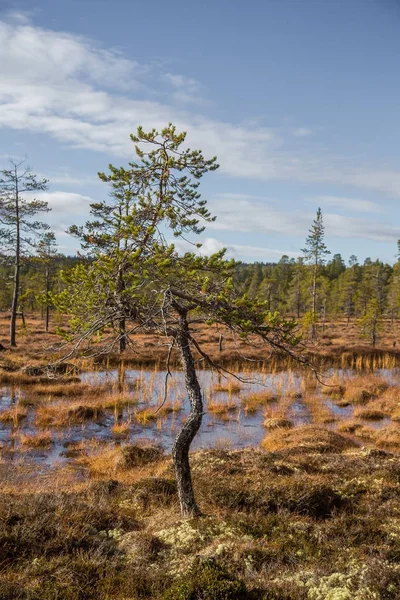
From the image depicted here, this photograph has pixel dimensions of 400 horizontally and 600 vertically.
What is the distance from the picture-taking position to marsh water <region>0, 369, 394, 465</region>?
48.8 feet

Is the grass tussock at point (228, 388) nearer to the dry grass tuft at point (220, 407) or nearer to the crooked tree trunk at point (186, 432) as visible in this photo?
the dry grass tuft at point (220, 407)

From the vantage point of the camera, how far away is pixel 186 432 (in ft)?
24.6

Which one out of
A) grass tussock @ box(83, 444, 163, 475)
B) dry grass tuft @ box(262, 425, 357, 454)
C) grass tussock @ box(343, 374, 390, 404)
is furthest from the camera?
grass tussock @ box(343, 374, 390, 404)

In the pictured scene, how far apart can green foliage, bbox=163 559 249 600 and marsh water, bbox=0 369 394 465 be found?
606cm

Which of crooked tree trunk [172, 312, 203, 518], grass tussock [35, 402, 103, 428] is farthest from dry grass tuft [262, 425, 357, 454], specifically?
grass tussock [35, 402, 103, 428]

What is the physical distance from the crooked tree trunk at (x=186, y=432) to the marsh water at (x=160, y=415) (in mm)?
3848

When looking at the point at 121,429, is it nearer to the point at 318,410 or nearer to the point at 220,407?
the point at 220,407

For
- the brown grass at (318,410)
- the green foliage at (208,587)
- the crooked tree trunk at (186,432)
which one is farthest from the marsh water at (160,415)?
the green foliage at (208,587)

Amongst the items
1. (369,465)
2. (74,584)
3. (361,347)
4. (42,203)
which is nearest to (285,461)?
(369,465)

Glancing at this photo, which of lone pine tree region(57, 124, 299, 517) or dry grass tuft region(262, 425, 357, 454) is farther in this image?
dry grass tuft region(262, 425, 357, 454)

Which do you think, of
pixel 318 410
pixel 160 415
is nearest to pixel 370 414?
pixel 318 410

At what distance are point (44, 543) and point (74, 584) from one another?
112 centimetres

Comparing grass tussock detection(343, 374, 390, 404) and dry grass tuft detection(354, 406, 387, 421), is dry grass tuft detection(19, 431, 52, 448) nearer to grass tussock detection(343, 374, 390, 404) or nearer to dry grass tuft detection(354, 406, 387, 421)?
Result: dry grass tuft detection(354, 406, 387, 421)

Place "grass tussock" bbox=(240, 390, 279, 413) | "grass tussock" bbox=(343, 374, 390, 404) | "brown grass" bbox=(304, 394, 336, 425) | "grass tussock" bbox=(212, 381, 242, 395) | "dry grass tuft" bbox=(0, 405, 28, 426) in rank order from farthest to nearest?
"grass tussock" bbox=(212, 381, 242, 395)
"grass tussock" bbox=(343, 374, 390, 404)
"grass tussock" bbox=(240, 390, 279, 413)
"brown grass" bbox=(304, 394, 336, 425)
"dry grass tuft" bbox=(0, 405, 28, 426)
